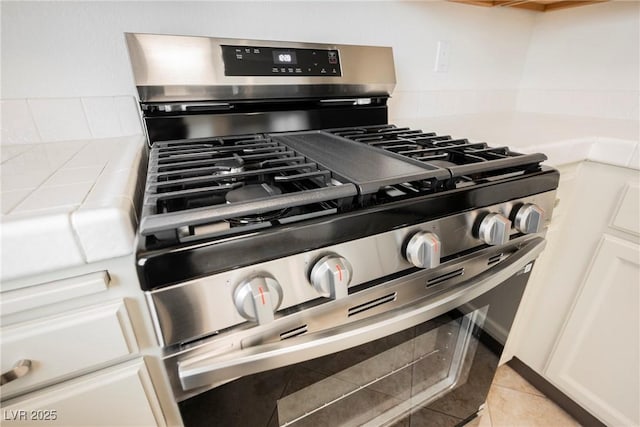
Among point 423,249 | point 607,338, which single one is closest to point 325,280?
point 423,249

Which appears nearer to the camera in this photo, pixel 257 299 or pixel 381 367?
pixel 257 299

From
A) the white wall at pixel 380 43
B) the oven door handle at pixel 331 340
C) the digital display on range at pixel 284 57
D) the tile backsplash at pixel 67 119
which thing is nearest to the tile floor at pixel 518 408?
Result: the oven door handle at pixel 331 340

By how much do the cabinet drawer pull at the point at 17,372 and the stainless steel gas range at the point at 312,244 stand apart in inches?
6.6

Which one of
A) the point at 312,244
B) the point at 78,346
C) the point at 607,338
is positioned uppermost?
the point at 312,244

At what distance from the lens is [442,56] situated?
3.93 feet

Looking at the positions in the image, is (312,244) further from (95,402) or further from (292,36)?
(292,36)

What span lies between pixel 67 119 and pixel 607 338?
160cm

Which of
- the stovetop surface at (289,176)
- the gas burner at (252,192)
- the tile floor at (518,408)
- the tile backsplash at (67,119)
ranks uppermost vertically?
the tile backsplash at (67,119)

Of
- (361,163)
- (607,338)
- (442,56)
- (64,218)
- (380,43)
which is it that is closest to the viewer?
(64,218)

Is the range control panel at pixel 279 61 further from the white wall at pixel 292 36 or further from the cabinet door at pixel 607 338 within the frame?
the cabinet door at pixel 607 338

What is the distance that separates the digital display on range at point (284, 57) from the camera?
79cm

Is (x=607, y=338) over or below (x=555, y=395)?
over

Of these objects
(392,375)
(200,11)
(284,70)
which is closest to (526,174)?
(392,375)

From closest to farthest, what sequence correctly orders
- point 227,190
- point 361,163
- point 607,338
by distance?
point 227,190 → point 361,163 → point 607,338
